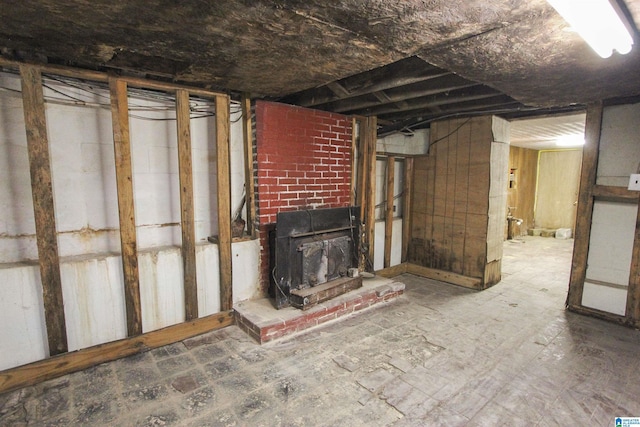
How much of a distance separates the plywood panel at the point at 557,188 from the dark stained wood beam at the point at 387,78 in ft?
24.9

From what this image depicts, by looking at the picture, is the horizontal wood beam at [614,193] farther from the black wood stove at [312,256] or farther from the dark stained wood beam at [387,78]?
the black wood stove at [312,256]

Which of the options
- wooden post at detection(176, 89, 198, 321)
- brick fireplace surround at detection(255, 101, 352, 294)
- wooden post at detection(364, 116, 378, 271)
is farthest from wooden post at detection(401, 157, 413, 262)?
wooden post at detection(176, 89, 198, 321)

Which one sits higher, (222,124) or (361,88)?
(361,88)

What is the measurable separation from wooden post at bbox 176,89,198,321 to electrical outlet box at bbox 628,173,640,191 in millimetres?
4146

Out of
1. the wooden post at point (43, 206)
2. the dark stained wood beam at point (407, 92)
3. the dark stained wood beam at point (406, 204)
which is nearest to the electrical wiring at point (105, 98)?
the wooden post at point (43, 206)

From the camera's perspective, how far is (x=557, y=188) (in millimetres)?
8156

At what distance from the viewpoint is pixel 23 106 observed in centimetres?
209

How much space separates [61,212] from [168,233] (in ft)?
2.61

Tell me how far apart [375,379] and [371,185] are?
2.51 m

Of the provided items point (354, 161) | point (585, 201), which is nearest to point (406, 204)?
point (354, 161)

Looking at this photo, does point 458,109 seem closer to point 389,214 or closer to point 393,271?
point 389,214

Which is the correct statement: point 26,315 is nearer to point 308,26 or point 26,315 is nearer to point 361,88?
point 308,26

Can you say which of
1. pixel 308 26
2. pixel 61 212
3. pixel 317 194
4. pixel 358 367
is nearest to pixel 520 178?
pixel 317 194

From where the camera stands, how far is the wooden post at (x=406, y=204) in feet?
15.9
